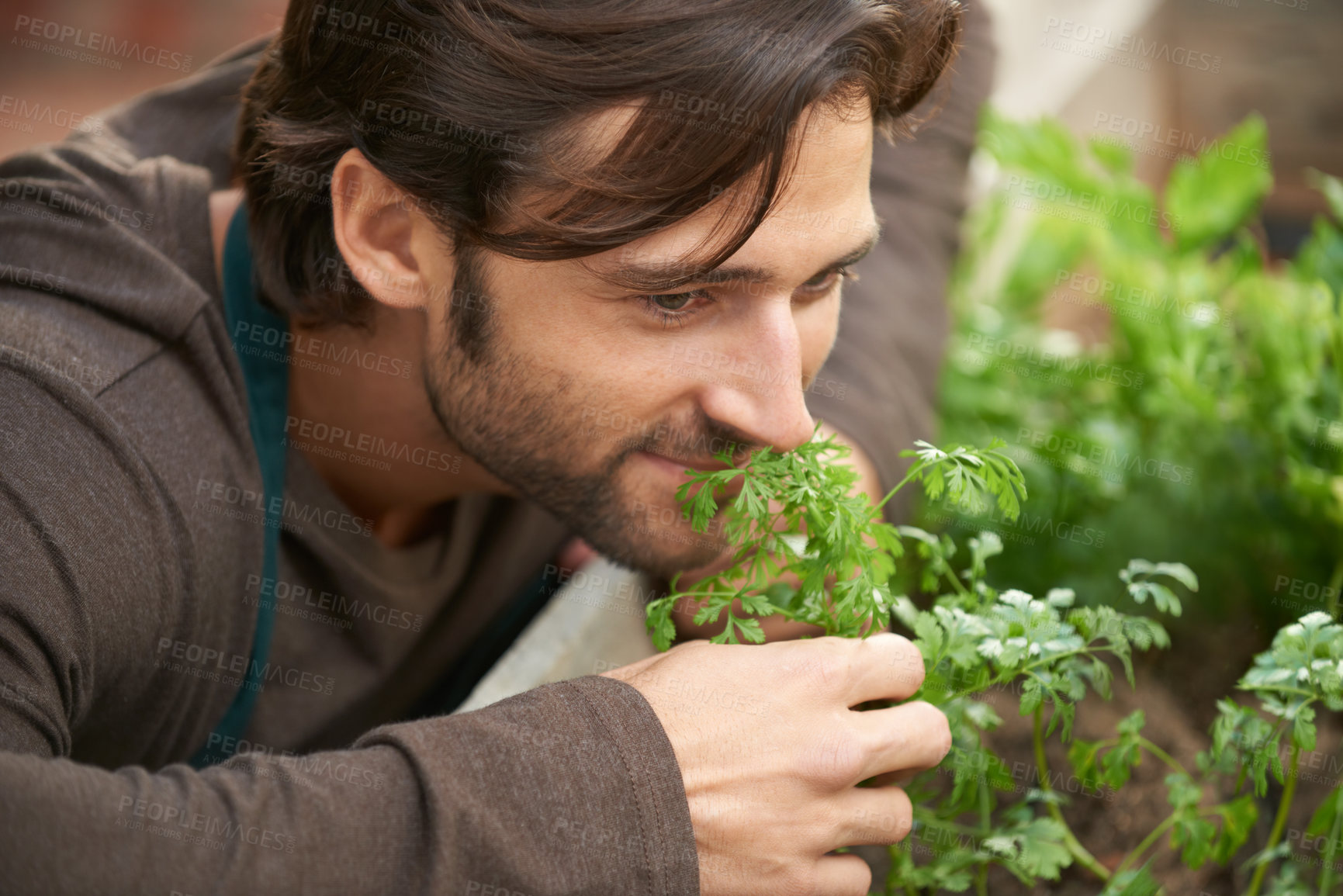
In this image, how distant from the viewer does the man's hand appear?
1.21m

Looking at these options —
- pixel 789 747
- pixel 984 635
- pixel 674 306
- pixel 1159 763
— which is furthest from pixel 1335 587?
pixel 674 306

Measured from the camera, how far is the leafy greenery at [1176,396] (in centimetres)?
193

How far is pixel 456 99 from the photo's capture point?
4.71 feet

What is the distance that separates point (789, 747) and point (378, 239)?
0.92 metres

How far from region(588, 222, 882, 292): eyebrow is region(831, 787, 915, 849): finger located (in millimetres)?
622

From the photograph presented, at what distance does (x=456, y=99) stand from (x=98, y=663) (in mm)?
822

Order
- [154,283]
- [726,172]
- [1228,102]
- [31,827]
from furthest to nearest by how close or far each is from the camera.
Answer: [1228,102]
[154,283]
[726,172]
[31,827]

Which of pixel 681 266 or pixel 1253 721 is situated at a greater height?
pixel 681 266

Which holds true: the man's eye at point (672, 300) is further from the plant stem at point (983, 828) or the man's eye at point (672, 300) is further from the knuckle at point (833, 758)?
the plant stem at point (983, 828)

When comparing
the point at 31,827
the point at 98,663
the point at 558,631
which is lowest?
the point at 558,631

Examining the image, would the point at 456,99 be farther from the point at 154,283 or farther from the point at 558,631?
the point at 558,631

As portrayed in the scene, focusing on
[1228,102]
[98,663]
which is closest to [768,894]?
[98,663]

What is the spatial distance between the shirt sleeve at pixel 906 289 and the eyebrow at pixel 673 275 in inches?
24.7

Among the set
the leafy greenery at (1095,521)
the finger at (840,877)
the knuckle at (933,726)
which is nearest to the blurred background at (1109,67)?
the leafy greenery at (1095,521)
